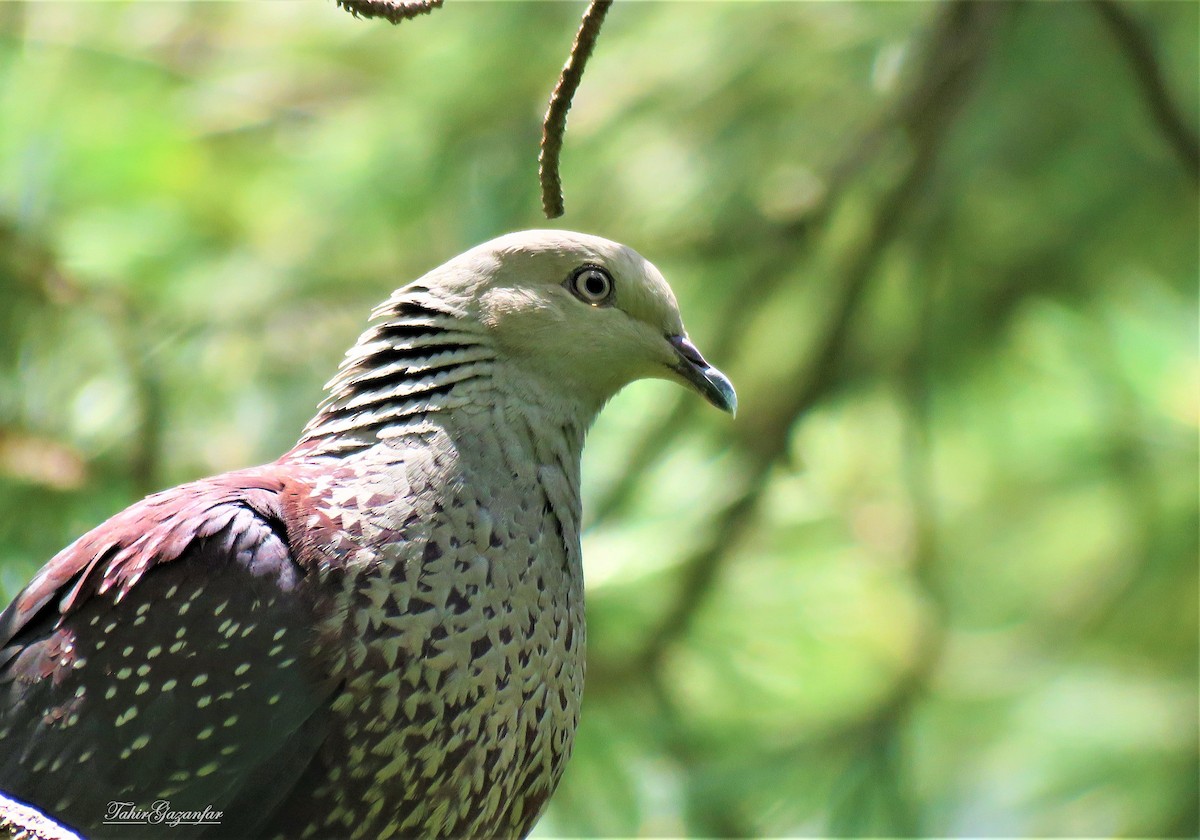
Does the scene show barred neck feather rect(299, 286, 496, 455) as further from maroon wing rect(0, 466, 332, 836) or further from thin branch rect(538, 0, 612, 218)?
thin branch rect(538, 0, 612, 218)

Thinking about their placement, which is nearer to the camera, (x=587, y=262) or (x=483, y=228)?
(x=587, y=262)

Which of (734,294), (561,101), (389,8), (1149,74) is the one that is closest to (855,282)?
(734,294)

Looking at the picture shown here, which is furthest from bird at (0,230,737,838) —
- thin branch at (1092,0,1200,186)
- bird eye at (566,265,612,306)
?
thin branch at (1092,0,1200,186)

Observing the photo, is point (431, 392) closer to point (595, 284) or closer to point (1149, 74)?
point (595, 284)

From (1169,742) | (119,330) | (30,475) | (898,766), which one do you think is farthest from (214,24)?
(1169,742)

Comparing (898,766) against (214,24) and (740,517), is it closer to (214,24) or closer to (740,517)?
(740,517)

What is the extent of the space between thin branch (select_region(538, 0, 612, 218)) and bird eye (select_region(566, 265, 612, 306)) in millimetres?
621

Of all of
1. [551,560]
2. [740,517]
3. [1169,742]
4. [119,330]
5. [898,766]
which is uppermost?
[119,330]

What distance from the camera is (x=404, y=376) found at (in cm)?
272

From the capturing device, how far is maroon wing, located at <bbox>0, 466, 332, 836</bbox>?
92.4 inches

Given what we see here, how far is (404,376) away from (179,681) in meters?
0.70

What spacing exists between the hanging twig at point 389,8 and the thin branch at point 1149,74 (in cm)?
232

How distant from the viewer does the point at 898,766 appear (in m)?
4.25

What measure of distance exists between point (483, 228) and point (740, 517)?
3.56ft
